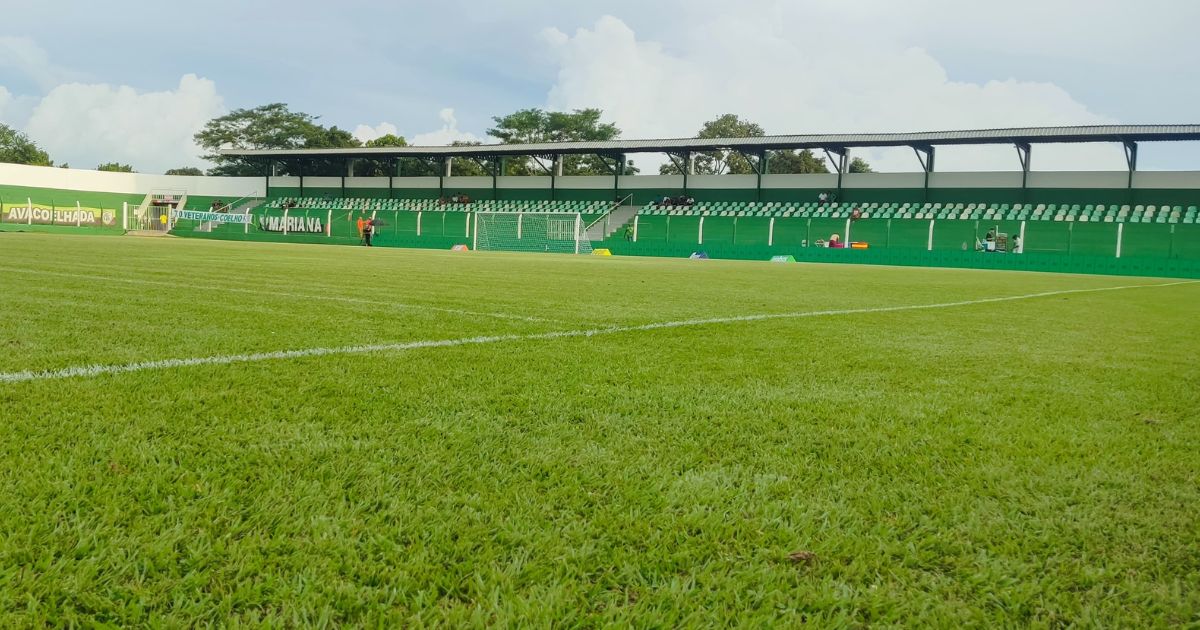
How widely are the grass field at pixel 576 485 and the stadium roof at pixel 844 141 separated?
33396 mm

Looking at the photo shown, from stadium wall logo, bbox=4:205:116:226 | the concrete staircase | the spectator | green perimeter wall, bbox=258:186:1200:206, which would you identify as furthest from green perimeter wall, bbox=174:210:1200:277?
stadium wall logo, bbox=4:205:116:226

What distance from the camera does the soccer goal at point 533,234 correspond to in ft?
118

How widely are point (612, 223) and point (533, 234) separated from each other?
19.0ft

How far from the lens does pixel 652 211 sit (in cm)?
4119

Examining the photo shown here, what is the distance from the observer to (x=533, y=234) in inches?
1454

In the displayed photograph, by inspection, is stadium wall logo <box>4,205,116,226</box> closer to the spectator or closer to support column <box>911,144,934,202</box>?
the spectator

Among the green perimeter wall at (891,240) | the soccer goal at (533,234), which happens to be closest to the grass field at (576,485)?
the green perimeter wall at (891,240)

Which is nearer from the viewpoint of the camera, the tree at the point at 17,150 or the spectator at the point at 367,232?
the spectator at the point at 367,232

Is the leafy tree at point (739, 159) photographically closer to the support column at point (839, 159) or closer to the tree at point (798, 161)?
the tree at point (798, 161)

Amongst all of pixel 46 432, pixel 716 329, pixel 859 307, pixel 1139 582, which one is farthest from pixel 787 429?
pixel 859 307

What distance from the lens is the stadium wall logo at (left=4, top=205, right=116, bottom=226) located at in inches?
1790

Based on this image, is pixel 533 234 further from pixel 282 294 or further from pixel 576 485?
pixel 576 485

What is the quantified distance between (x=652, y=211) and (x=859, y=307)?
33944 mm

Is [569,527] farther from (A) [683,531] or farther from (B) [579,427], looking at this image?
(B) [579,427]
